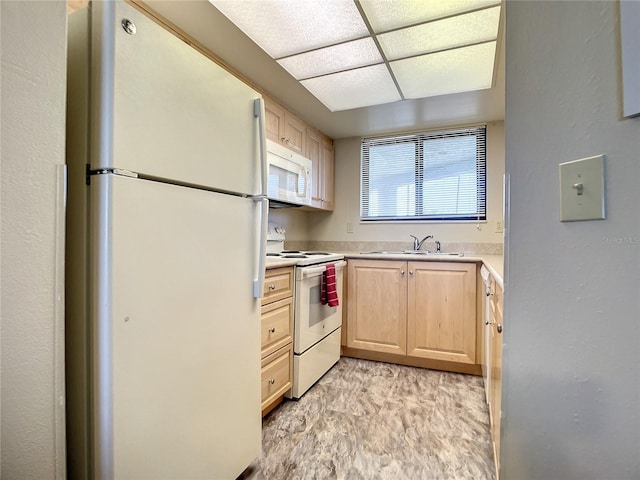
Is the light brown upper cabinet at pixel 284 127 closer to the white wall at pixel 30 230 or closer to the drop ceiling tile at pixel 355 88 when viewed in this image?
the drop ceiling tile at pixel 355 88

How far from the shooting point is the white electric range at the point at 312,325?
204 cm

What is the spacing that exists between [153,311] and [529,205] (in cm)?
97

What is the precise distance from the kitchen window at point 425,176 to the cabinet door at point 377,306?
0.82 m

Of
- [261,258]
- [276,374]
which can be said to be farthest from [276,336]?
[261,258]

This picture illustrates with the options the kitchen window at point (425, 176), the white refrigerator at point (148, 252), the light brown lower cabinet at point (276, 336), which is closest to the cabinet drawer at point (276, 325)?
the light brown lower cabinet at point (276, 336)

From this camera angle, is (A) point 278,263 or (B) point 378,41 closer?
(B) point 378,41

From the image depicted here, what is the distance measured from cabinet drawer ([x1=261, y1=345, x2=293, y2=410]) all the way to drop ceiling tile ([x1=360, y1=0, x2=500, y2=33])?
178 cm

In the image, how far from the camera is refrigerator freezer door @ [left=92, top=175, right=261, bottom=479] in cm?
84

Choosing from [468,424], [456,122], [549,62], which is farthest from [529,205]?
[456,122]

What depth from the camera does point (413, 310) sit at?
2586mm

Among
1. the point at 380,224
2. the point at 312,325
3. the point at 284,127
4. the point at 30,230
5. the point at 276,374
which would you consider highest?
the point at 284,127

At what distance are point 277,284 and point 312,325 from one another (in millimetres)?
524

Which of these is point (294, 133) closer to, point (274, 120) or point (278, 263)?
point (274, 120)

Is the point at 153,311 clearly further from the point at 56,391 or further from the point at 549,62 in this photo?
the point at 549,62
